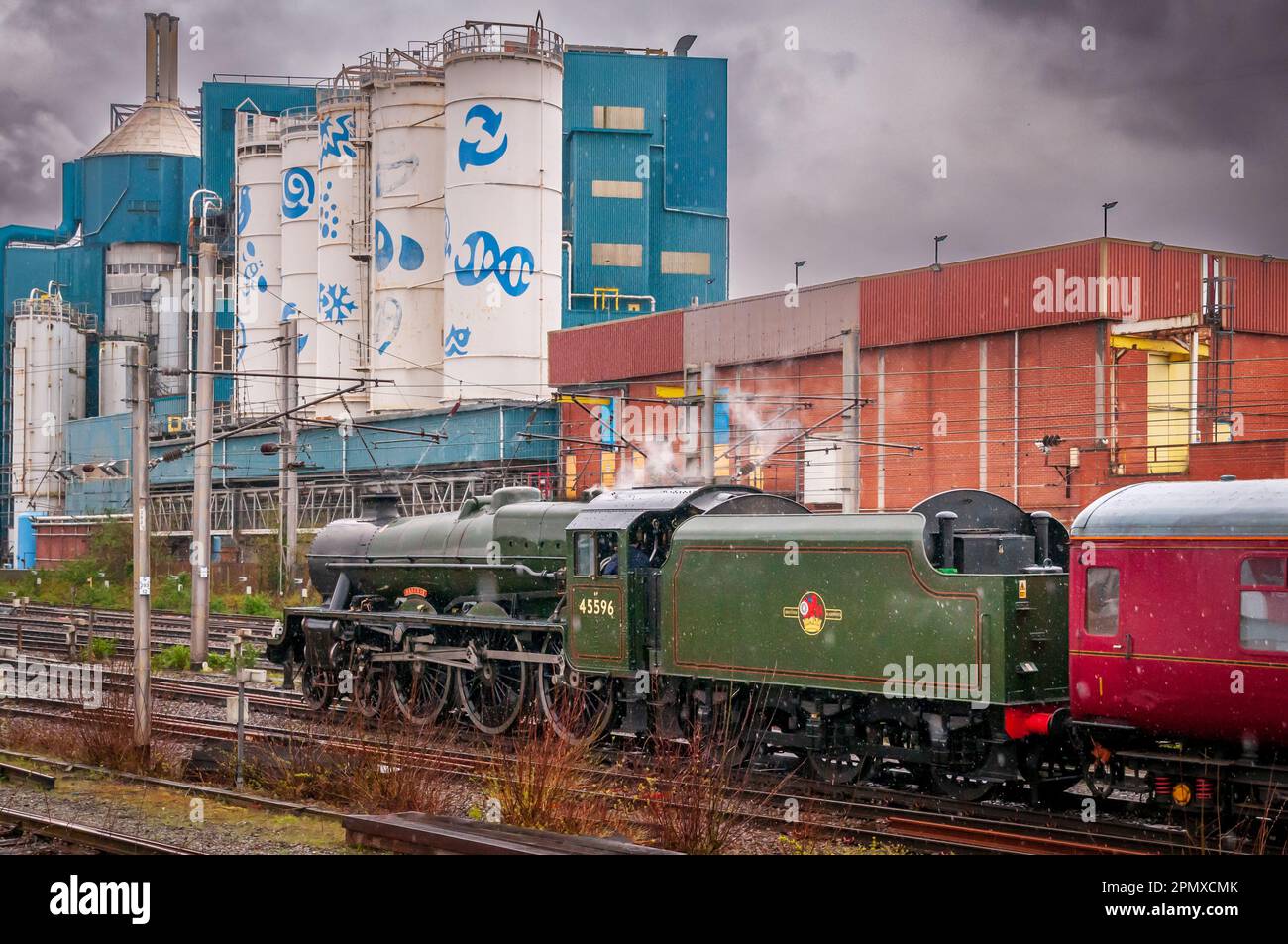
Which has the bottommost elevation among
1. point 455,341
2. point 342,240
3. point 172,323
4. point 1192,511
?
point 1192,511

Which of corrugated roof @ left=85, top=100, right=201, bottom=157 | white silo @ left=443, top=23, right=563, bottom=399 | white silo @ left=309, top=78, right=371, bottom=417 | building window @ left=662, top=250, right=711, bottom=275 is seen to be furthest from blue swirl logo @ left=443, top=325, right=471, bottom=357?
corrugated roof @ left=85, top=100, right=201, bottom=157

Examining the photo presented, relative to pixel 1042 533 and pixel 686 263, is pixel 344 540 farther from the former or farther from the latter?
pixel 686 263

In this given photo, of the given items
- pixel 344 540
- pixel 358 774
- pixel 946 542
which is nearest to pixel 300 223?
pixel 344 540

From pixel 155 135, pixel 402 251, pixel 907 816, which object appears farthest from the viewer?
pixel 155 135

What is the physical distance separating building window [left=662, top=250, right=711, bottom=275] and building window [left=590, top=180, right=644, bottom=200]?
4115 mm

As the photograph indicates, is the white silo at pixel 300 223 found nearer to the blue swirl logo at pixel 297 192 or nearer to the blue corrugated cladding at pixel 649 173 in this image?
the blue swirl logo at pixel 297 192

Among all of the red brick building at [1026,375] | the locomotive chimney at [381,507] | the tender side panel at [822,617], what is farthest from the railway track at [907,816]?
the red brick building at [1026,375]

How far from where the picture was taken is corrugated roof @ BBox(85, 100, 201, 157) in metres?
80.9

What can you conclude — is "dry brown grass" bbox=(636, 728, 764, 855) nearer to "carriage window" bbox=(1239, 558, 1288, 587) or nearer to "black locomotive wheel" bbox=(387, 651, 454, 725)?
"carriage window" bbox=(1239, 558, 1288, 587)

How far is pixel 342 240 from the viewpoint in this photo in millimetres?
57500

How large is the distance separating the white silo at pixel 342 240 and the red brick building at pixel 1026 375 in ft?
60.3

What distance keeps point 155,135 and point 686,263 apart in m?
35.2

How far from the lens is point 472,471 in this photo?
160 ft

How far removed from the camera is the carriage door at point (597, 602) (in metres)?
16.2
